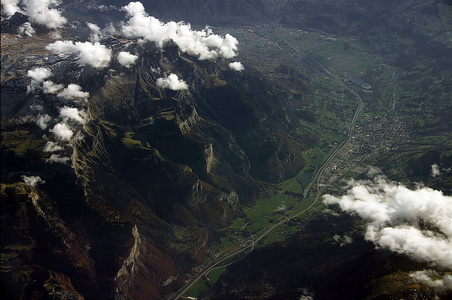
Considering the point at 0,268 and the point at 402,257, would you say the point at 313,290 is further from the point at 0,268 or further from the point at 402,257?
the point at 0,268

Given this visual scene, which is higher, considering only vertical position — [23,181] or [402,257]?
[402,257]

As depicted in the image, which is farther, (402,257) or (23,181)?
(23,181)

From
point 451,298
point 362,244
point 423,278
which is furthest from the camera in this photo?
point 362,244

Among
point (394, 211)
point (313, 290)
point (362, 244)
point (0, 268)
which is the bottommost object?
point (0, 268)

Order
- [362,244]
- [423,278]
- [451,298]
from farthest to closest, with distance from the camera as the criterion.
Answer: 1. [362,244]
2. [423,278]
3. [451,298]

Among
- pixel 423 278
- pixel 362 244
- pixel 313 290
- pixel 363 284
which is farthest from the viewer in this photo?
pixel 362 244

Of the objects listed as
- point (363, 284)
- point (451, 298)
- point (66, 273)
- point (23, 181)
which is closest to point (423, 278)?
point (451, 298)

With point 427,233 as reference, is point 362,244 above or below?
below

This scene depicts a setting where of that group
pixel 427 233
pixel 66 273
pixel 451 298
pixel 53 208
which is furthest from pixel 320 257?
pixel 53 208

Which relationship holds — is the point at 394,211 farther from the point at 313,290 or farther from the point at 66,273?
the point at 66,273
